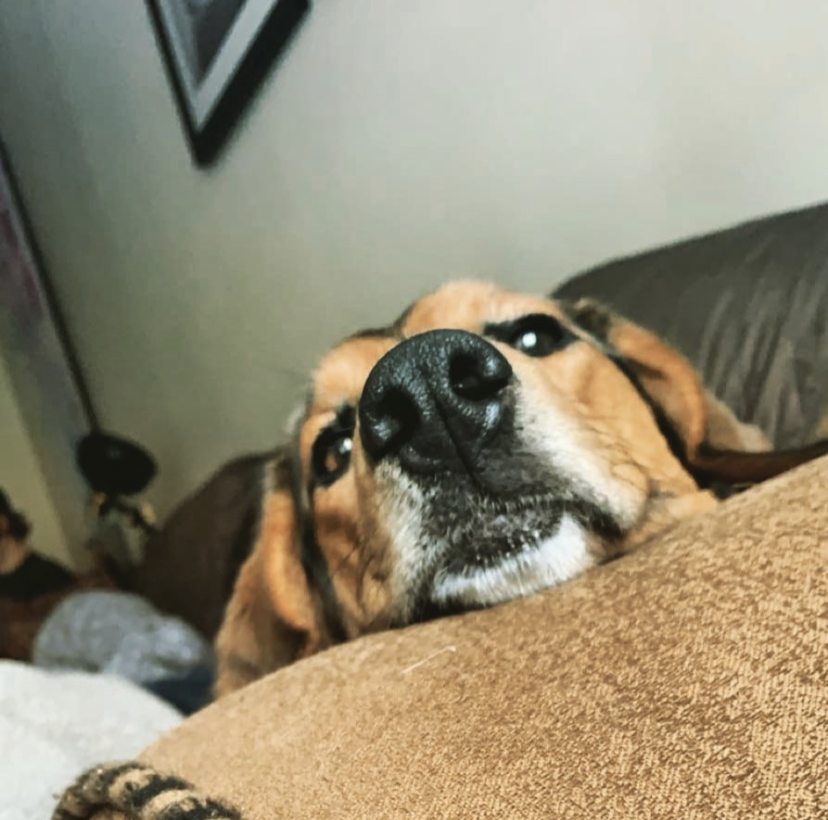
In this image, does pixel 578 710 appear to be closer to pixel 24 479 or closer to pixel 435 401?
pixel 435 401

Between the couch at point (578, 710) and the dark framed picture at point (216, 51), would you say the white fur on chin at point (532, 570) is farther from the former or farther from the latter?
the dark framed picture at point (216, 51)

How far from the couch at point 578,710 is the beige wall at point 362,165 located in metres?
1.46

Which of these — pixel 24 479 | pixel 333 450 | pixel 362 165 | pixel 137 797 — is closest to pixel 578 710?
pixel 137 797

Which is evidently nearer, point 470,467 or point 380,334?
point 470,467

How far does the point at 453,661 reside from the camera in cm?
79

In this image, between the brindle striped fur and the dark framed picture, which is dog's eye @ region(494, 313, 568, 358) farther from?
the dark framed picture

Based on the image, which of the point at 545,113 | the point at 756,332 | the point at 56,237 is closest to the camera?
the point at 756,332

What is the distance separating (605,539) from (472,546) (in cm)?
18

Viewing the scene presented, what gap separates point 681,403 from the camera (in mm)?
1519

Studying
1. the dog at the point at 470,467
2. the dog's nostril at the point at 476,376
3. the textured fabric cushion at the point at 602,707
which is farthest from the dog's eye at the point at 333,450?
the textured fabric cushion at the point at 602,707

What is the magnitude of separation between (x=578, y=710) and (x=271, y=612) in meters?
1.02

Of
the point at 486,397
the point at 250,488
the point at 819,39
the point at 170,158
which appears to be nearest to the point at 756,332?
the point at 819,39

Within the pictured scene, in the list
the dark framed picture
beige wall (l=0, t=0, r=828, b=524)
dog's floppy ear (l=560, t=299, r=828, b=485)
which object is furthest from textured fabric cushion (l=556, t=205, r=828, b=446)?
the dark framed picture

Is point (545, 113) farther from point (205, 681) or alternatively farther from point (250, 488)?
point (205, 681)
